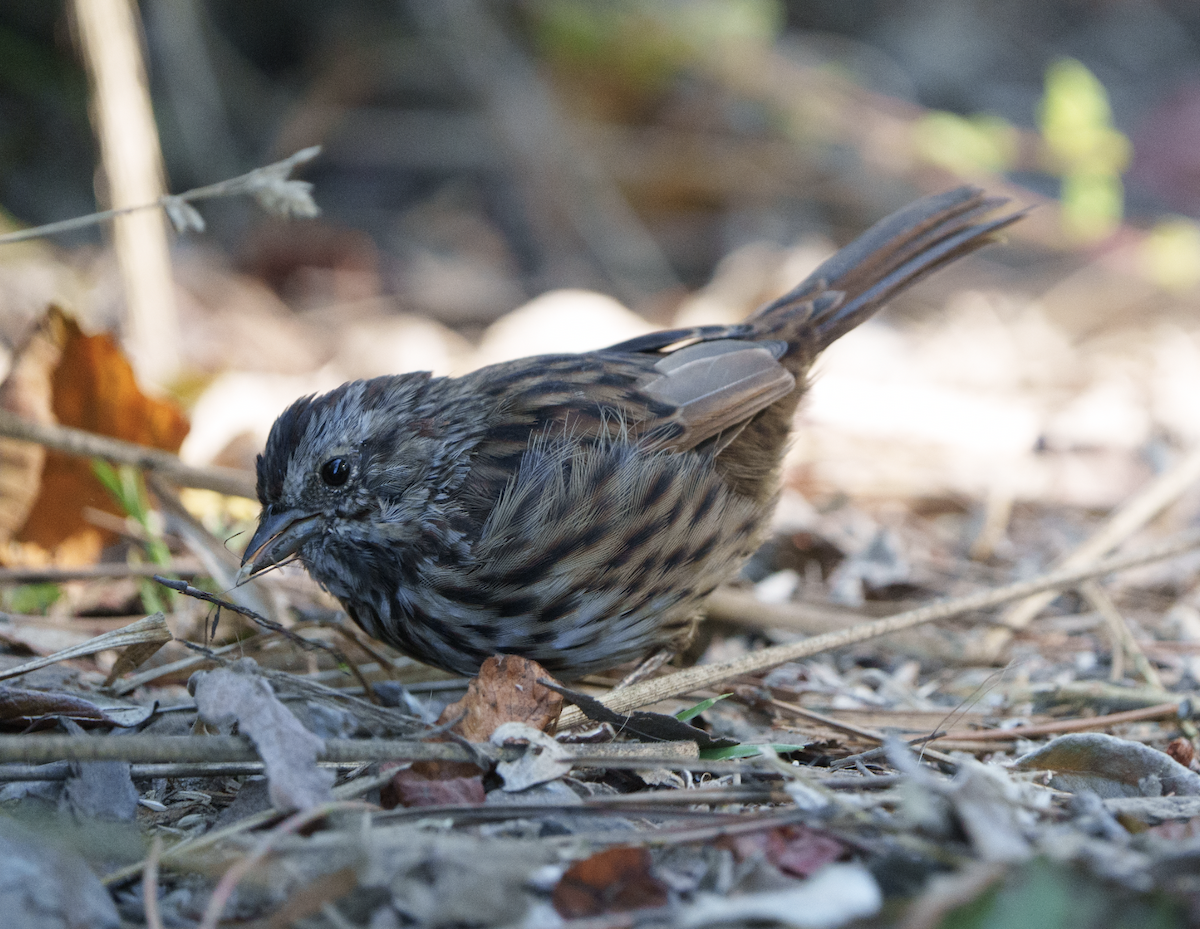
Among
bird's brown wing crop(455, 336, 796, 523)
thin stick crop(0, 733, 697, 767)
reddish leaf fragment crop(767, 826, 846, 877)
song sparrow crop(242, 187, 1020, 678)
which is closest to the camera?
reddish leaf fragment crop(767, 826, 846, 877)

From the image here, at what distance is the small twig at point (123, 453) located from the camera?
3.26 m

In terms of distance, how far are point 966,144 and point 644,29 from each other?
198cm

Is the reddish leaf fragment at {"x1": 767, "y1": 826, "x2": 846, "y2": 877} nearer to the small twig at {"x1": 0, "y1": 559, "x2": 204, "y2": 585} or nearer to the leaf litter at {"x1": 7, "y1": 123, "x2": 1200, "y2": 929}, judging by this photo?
the leaf litter at {"x1": 7, "y1": 123, "x2": 1200, "y2": 929}

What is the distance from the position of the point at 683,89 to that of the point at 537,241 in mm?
1380

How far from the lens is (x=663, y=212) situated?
774 centimetres

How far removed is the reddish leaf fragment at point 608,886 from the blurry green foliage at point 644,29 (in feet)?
18.8

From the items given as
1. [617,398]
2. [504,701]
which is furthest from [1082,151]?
[504,701]

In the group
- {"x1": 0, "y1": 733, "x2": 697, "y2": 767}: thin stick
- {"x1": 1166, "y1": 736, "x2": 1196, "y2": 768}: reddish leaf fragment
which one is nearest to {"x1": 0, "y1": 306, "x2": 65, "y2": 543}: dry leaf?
{"x1": 0, "y1": 733, "x2": 697, "y2": 767}: thin stick

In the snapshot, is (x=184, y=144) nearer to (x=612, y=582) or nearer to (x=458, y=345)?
(x=458, y=345)

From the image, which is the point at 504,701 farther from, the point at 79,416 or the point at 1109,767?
the point at 79,416

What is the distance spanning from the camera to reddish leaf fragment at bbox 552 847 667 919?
1.77 meters

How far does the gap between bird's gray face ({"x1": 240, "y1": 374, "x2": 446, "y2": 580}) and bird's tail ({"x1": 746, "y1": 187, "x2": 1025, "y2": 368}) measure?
4.47 ft

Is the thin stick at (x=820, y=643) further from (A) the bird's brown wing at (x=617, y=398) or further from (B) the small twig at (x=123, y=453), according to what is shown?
(B) the small twig at (x=123, y=453)

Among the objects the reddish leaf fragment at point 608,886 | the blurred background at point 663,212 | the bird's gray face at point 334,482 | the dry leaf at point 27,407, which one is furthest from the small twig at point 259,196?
the blurred background at point 663,212
